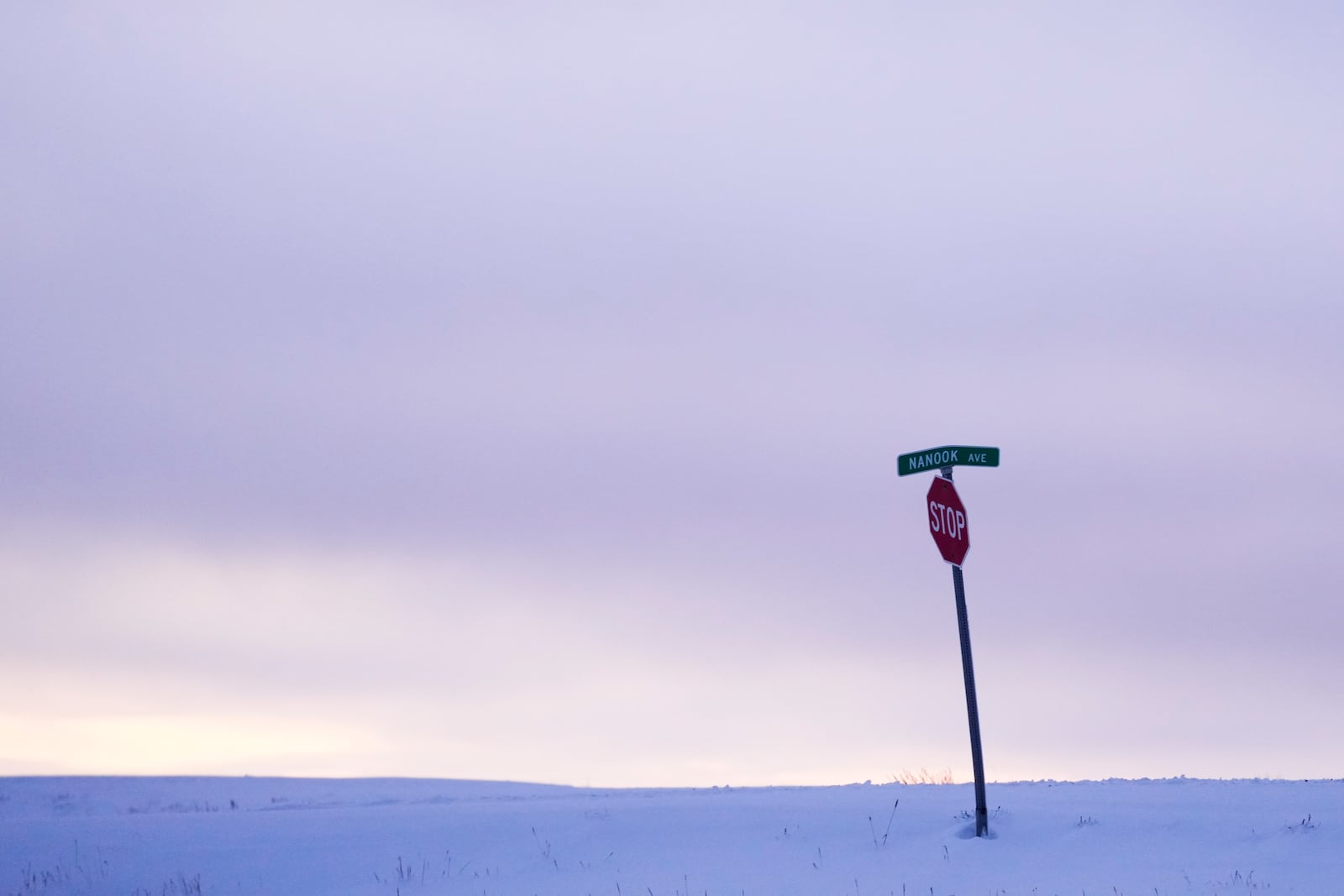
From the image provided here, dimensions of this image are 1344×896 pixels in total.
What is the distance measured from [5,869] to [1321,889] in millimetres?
14454

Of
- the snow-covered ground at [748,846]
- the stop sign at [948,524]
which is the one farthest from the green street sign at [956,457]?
the snow-covered ground at [748,846]

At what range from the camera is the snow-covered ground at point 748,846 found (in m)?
11.4

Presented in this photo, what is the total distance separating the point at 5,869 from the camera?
50.3 ft

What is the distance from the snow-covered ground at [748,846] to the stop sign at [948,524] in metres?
2.83

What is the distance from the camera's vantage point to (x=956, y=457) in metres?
13.3

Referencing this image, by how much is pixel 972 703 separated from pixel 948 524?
5.99 feet

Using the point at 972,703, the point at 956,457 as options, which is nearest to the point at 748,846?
the point at 972,703

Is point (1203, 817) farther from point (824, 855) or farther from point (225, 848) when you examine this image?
point (225, 848)

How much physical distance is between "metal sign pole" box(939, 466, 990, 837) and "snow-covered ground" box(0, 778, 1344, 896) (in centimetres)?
27

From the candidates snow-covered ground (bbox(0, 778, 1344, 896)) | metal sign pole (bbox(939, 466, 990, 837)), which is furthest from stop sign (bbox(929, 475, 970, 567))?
snow-covered ground (bbox(0, 778, 1344, 896))

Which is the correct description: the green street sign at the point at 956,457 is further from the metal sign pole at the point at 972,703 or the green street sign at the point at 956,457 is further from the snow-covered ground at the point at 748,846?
the snow-covered ground at the point at 748,846

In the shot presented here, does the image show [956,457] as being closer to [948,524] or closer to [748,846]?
[948,524]

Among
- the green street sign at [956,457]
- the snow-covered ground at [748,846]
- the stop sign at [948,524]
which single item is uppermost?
the green street sign at [956,457]

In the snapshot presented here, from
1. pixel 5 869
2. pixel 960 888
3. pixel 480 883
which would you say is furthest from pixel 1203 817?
pixel 5 869
